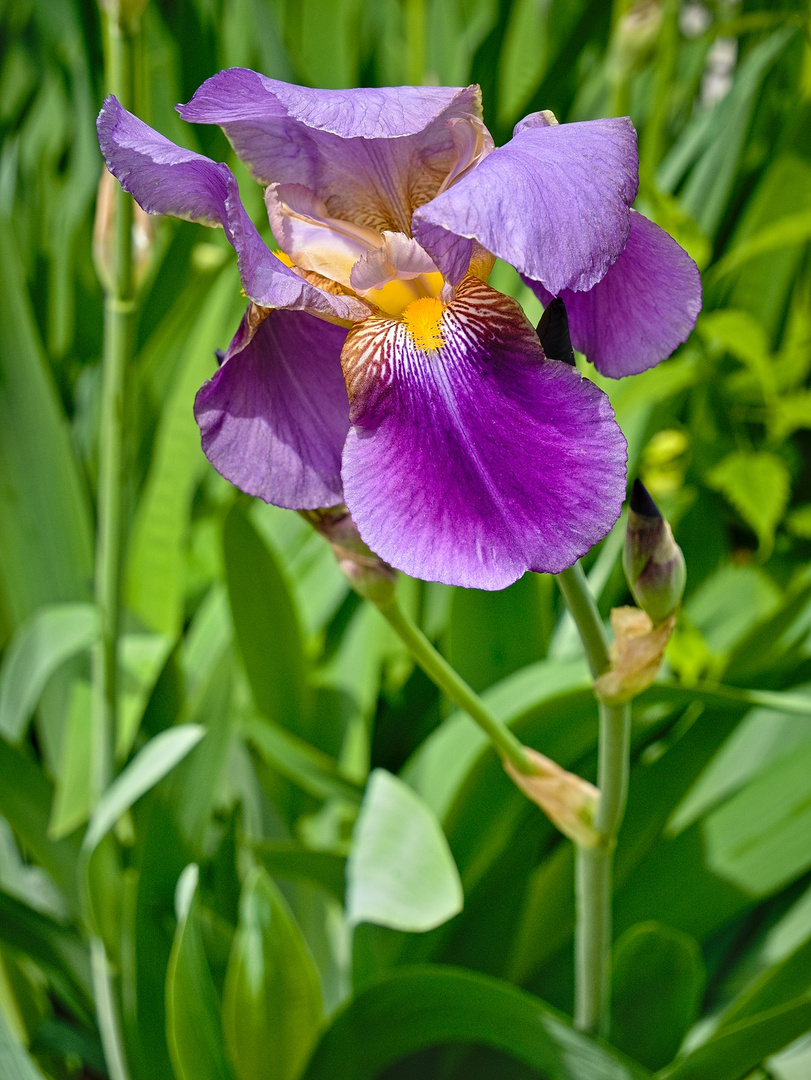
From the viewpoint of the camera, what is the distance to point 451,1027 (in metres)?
0.59

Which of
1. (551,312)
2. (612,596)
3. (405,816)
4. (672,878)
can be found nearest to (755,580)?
(612,596)

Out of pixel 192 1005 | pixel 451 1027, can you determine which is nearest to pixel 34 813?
pixel 192 1005

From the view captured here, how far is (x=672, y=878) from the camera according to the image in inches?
28.1

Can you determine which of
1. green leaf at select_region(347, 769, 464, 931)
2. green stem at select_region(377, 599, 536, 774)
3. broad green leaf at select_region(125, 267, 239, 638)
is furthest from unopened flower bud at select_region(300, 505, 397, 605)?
broad green leaf at select_region(125, 267, 239, 638)

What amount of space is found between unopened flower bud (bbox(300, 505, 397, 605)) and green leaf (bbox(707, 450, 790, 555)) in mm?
674

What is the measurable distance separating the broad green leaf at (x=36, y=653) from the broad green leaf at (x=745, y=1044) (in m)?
0.55

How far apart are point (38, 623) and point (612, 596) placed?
0.54 m

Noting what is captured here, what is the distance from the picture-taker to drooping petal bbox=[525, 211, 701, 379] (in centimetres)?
41

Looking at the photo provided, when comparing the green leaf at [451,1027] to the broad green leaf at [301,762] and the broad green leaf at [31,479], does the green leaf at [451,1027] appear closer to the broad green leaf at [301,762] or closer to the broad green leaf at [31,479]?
the broad green leaf at [301,762]

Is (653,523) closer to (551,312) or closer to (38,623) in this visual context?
(551,312)

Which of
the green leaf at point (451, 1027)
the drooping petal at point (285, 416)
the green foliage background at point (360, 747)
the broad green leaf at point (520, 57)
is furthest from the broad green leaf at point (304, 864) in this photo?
the broad green leaf at point (520, 57)

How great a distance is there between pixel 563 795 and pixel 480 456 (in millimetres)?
228

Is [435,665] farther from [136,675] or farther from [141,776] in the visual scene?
[136,675]

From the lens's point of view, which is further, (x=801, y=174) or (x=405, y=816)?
(x=801, y=174)
